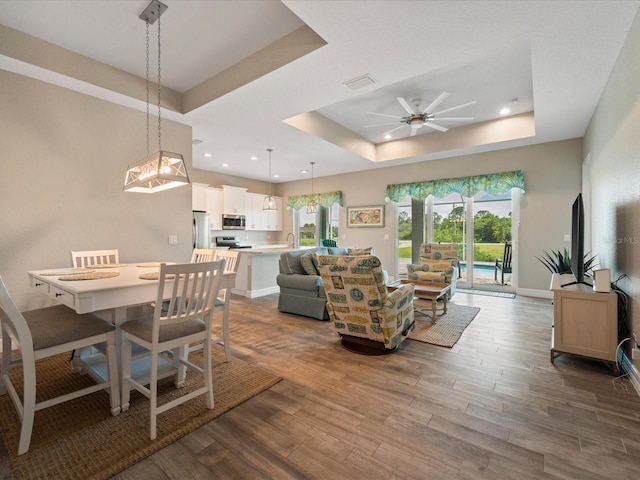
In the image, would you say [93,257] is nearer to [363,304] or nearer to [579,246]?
[363,304]

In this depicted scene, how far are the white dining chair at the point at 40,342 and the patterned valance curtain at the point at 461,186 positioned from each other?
602cm

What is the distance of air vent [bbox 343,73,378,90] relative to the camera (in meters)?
3.04

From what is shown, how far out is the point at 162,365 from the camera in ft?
8.04

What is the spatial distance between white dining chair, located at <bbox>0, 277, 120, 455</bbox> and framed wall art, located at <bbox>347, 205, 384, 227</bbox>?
237 inches

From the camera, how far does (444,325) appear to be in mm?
3805

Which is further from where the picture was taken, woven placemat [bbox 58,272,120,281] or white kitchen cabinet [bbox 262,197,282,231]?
white kitchen cabinet [bbox 262,197,282,231]

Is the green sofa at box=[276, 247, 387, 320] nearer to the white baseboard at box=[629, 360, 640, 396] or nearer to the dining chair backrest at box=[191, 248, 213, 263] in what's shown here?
the dining chair backrest at box=[191, 248, 213, 263]

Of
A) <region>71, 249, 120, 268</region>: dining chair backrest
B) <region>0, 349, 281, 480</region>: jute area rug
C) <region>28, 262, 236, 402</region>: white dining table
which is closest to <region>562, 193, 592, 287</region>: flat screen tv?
<region>0, 349, 281, 480</region>: jute area rug

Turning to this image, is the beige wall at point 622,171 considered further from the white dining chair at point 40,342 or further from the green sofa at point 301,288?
the white dining chair at point 40,342

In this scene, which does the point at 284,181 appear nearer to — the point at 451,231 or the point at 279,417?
the point at 451,231

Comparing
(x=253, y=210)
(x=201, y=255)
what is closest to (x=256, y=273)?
(x=201, y=255)

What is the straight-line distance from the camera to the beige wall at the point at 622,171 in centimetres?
230

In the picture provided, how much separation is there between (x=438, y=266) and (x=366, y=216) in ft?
8.67

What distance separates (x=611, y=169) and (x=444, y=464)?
11.2ft
